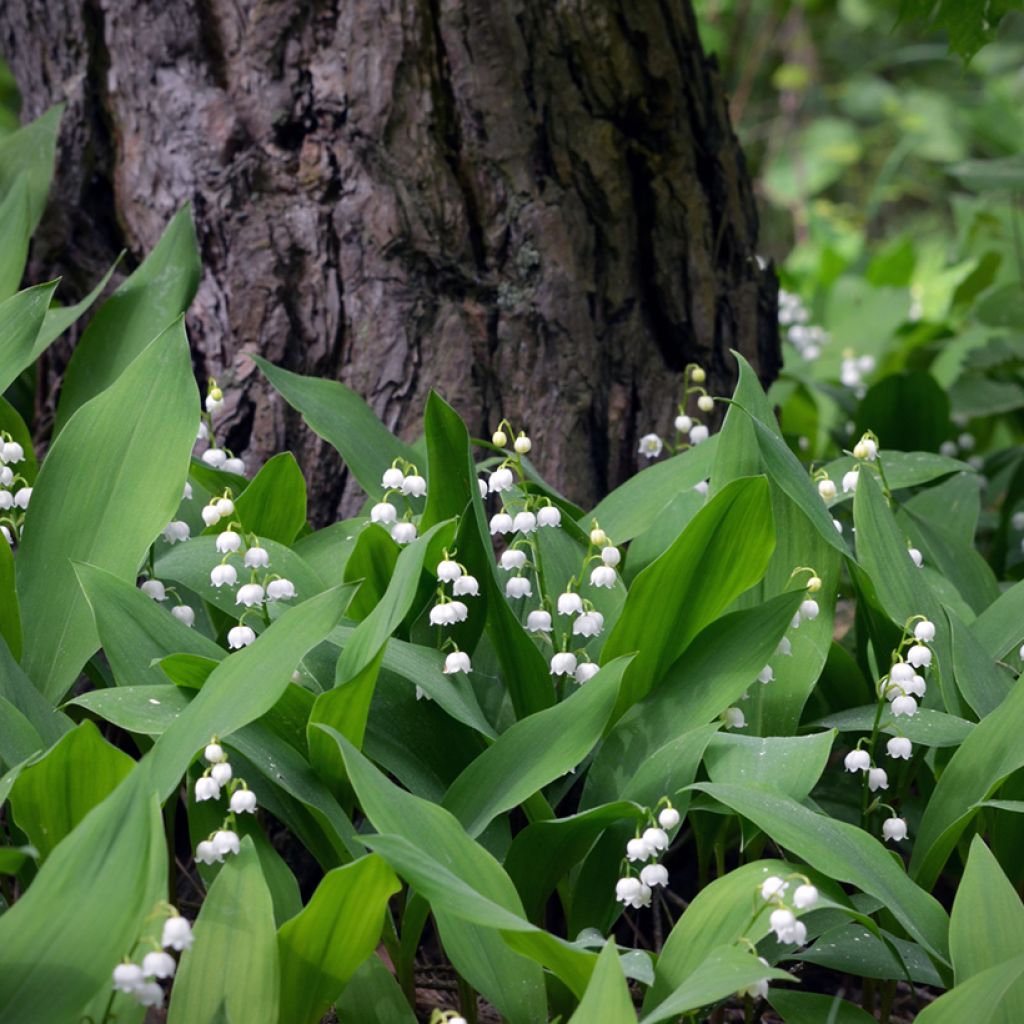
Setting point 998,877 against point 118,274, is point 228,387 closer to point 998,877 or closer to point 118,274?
point 118,274

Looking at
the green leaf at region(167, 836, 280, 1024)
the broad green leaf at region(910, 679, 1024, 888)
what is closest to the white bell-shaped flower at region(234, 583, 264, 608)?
the green leaf at region(167, 836, 280, 1024)

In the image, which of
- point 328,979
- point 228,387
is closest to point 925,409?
point 228,387

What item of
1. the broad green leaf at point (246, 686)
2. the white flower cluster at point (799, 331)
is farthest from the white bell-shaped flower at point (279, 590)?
the white flower cluster at point (799, 331)

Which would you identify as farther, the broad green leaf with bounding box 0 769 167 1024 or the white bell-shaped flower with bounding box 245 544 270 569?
the white bell-shaped flower with bounding box 245 544 270 569

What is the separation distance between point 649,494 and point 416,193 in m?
0.80

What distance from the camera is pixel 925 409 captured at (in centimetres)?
278

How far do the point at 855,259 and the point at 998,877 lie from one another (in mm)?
4148

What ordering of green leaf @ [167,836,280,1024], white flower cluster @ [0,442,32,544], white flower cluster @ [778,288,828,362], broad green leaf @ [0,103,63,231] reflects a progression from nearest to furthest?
green leaf @ [167,836,280,1024], white flower cluster @ [0,442,32,544], broad green leaf @ [0,103,63,231], white flower cluster @ [778,288,828,362]

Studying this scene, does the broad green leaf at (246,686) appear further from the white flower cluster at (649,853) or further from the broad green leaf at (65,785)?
the white flower cluster at (649,853)

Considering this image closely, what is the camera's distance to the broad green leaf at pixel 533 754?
1.40 metres

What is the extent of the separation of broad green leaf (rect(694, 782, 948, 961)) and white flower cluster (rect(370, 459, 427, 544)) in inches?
21.6

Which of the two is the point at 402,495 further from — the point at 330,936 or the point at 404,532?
the point at 330,936

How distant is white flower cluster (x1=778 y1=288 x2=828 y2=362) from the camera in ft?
13.1

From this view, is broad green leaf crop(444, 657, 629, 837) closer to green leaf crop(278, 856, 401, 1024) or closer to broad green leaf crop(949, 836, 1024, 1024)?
green leaf crop(278, 856, 401, 1024)
